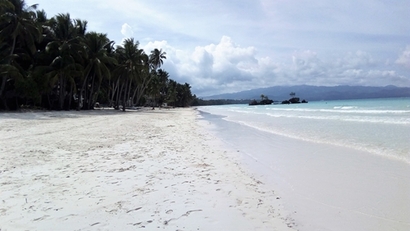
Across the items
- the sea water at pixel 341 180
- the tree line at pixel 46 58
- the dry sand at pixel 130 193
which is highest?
the tree line at pixel 46 58

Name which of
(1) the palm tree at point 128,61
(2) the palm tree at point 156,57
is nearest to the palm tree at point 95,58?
(1) the palm tree at point 128,61

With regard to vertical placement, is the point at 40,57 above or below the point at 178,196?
above

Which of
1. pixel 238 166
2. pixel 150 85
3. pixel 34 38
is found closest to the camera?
pixel 238 166

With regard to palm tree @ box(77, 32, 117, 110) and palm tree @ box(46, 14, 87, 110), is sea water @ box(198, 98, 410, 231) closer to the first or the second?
palm tree @ box(46, 14, 87, 110)

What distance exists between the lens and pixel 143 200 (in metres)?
4.29

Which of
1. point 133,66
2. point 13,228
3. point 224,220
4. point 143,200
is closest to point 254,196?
point 224,220

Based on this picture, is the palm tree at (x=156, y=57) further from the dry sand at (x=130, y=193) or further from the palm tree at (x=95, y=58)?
the dry sand at (x=130, y=193)

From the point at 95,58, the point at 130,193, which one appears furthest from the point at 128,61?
the point at 130,193

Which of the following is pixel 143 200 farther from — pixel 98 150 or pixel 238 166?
pixel 98 150

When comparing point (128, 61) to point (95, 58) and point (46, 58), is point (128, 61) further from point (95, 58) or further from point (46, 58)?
point (46, 58)

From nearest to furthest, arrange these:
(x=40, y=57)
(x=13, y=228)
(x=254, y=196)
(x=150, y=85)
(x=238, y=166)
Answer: (x=13, y=228) → (x=254, y=196) → (x=238, y=166) → (x=40, y=57) → (x=150, y=85)

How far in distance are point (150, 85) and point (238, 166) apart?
63.8 metres

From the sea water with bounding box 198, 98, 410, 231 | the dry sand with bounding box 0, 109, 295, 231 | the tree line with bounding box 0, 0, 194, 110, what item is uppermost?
the tree line with bounding box 0, 0, 194, 110

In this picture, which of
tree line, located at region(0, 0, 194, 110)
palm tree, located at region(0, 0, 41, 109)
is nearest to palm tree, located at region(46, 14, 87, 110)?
tree line, located at region(0, 0, 194, 110)
